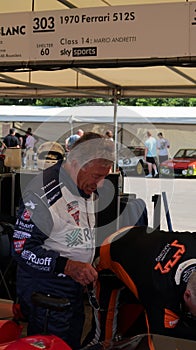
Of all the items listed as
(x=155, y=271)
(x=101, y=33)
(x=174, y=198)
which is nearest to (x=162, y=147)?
(x=174, y=198)

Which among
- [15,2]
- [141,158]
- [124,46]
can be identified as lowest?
[141,158]

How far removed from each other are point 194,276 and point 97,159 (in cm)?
87

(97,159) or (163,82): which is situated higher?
(163,82)

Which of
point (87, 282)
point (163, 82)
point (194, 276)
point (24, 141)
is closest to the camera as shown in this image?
point (194, 276)

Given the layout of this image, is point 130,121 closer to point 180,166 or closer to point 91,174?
point 180,166

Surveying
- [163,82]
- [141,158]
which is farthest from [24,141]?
[163,82]

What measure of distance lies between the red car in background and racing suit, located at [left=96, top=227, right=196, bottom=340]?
18313mm

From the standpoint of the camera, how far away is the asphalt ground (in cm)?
940

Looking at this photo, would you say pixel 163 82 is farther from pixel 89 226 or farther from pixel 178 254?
pixel 178 254

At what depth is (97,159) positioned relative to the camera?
2.49 meters

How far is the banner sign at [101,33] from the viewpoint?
12.0 ft

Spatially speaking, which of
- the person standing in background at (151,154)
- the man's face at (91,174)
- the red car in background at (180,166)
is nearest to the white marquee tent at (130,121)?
the person standing in background at (151,154)

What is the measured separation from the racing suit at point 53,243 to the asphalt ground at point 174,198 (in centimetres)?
374

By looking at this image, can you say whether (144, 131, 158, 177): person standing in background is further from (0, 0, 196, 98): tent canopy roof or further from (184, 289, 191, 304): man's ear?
(184, 289, 191, 304): man's ear
